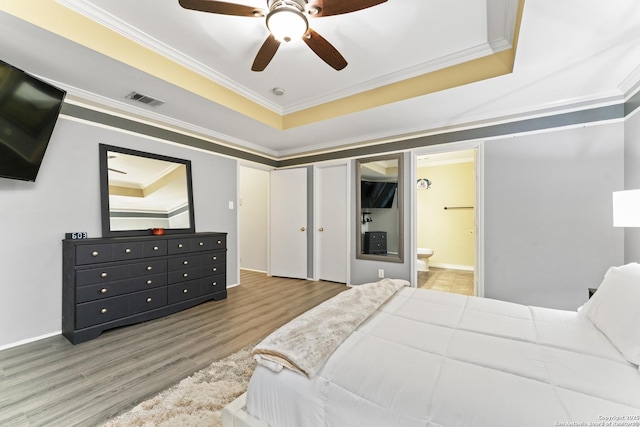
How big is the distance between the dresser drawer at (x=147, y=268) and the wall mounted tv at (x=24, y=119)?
1.16m

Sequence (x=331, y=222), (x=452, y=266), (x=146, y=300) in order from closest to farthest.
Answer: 1. (x=146, y=300)
2. (x=331, y=222)
3. (x=452, y=266)

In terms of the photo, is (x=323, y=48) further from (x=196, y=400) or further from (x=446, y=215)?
(x=446, y=215)

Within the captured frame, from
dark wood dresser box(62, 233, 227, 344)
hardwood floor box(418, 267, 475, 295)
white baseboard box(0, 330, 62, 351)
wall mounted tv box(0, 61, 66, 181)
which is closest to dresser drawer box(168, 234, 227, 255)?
dark wood dresser box(62, 233, 227, 344)

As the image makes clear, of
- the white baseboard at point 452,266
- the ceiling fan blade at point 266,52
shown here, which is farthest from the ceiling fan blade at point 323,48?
the white baseboard at point 452,266

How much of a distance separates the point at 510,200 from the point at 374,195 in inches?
74.1

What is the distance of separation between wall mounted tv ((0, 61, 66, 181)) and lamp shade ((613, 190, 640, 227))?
15.1 ft

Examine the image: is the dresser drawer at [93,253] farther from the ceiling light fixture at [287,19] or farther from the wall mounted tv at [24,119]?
the ceiling light fixture at [287,19]

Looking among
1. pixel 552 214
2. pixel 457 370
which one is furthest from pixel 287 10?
pixel 552 214

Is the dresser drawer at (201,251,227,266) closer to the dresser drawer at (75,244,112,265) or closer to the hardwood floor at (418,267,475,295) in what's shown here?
the dresser drawer at (75,244,112,265)

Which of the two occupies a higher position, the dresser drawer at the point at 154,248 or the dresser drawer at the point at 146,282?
the dresser drawer at the point at 154,248

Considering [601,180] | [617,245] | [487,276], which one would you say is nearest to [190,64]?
[487,276]

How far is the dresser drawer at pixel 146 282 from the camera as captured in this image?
109 inches

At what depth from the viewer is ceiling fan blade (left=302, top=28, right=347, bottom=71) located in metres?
1.82

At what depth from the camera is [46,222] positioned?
258 cm
